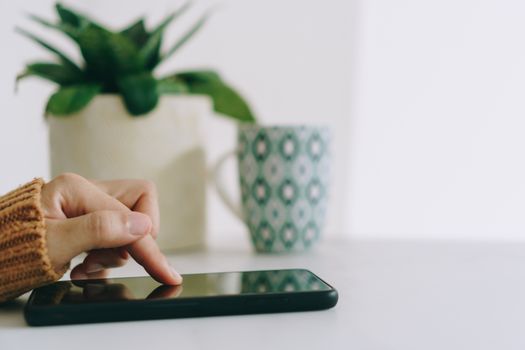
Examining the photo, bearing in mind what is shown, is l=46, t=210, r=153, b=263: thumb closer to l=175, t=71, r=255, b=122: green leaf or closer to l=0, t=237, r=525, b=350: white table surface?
l=0, t=237, r=525, b=350: white table surface

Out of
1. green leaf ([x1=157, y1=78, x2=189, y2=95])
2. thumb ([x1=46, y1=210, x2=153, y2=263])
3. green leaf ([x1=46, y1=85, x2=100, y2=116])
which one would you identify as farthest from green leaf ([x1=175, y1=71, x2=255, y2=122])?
thumb ([x1=46, y1=210, x2=153, y2=263])

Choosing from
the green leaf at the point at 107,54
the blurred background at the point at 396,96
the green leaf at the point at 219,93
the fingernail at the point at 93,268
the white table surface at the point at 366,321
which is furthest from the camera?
the blurred background at the point at 396,96

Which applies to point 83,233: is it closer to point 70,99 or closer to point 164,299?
point 164,299

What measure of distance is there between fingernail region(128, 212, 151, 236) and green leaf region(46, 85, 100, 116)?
24 centimetres

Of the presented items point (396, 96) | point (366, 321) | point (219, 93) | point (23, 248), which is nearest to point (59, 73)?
point (219, 93)

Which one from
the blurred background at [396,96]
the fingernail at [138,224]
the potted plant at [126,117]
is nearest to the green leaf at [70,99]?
the potted plant at [126,117]

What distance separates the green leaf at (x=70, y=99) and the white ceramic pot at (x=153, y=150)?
11 millimetres

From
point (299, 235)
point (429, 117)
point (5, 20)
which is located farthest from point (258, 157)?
point (429, 117)

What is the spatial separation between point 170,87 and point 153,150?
77 millimetres

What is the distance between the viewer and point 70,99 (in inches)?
21.5

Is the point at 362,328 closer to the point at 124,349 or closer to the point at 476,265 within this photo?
the point at 124,349

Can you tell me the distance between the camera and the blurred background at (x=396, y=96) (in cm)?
119

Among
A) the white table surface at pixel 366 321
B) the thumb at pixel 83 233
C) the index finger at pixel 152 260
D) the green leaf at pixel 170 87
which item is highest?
the green leaf at pixel 170 87

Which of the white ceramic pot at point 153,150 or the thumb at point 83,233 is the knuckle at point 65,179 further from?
the white ceramic pot at point 153,150
